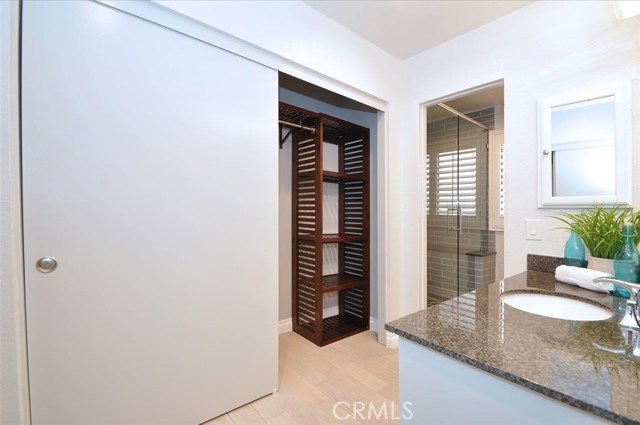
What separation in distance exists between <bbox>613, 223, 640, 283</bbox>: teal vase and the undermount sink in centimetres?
23

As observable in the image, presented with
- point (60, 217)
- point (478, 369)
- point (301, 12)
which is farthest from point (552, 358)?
point (301, 12)

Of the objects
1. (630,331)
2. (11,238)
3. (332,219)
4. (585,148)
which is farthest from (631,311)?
(332,219)

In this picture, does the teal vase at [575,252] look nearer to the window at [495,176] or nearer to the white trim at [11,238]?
the window at [495,176]

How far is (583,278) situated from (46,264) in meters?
2.18

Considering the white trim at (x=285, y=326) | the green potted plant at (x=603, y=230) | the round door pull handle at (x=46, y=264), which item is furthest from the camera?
the white trim at (x=285, y=326)

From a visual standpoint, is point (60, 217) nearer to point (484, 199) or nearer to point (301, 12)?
point (301, 12)

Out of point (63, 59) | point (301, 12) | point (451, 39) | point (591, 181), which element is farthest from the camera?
point (451, 39)

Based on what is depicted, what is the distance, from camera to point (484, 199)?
312cm

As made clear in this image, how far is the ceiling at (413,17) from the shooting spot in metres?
1.74

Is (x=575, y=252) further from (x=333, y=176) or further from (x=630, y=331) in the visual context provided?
(x=333, y=176)

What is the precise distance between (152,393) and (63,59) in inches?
56.9

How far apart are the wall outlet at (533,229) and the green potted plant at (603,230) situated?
0.68ft

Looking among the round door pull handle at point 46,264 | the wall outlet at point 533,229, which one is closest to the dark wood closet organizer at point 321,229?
the wall outlet at point 533,229
